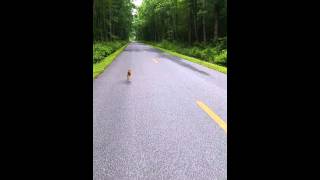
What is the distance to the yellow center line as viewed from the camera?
5901 millimetres

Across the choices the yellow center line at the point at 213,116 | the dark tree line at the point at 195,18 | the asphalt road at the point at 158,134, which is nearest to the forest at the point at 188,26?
the dark tree line at the point at 195,18

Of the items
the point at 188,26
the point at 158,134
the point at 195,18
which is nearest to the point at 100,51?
the point at 195,18

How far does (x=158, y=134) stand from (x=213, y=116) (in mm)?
1723

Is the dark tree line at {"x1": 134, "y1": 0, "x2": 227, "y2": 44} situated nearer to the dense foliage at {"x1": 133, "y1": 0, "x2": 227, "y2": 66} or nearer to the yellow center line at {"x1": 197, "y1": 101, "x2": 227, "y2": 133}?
the dense foliage at {"x1": 133, "y1": 0, "x2": 227, "y2": 66}

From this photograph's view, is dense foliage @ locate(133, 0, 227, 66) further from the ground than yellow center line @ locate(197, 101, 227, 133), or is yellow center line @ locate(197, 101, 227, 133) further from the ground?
dense foliage @ locate(133, 0, 227, 66)

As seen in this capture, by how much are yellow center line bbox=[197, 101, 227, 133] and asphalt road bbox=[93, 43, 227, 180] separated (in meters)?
0.09

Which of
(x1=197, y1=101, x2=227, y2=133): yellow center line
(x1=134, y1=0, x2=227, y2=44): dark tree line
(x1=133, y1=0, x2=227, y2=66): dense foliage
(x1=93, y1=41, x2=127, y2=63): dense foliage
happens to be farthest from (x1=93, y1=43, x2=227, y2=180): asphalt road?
(x1=134, y1=0, x2=227, y2=44): dark tree line

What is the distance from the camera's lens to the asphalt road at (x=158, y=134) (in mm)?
3842

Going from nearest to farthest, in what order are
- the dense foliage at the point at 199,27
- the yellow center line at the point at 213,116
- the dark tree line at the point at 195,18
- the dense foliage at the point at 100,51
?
1. the yellow center line at the point at 213,116
2. the dense foliage at the point at 100,51
3. the dense foliage at the point at 199,27
4. the dark tree line at the point at 195,18

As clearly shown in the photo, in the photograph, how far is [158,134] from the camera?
17.6 ft

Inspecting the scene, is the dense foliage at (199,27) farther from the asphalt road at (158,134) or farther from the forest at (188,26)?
the asphalt road at (158,134)

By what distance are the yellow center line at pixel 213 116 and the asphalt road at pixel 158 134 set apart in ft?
0.30
